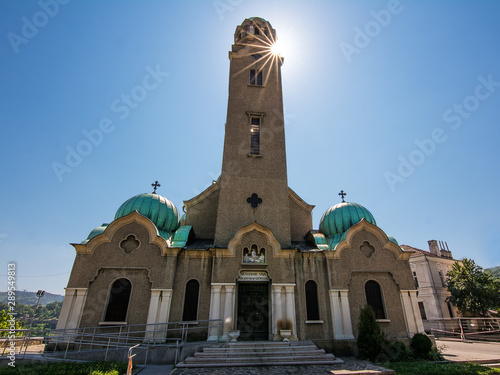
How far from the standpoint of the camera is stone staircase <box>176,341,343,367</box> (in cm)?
980

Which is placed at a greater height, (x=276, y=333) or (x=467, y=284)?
(x=467, y=284)

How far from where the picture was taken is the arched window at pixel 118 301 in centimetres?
1318

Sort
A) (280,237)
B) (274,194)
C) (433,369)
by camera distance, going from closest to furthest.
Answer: (433,369)
(280,237)
(274,194)

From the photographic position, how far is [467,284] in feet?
91.7

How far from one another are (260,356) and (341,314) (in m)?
5.24

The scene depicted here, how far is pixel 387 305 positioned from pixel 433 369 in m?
5.05

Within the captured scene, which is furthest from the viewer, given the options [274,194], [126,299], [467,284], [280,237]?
A: [467,284]

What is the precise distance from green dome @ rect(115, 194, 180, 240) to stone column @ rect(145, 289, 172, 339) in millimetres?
3642

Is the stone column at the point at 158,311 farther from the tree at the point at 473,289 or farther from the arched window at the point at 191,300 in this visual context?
the tree at the point at 473,289

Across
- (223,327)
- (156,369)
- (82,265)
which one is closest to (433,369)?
(223,327)

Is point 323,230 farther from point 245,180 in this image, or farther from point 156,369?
point 156,369

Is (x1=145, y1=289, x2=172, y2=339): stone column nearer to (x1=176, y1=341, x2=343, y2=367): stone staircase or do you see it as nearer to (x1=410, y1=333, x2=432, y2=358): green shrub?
(x1=176, y1=341, x2=343, y2=367): stone staircase

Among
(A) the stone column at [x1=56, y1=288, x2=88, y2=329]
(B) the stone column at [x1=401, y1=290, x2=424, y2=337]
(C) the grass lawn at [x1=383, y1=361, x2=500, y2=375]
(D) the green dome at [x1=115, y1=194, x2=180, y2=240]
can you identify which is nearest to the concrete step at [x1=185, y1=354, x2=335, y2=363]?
(C) the grass lawn at [x1=383, y1=361, x2=500, y2=375]

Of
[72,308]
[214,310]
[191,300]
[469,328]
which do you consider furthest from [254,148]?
[469,328]
